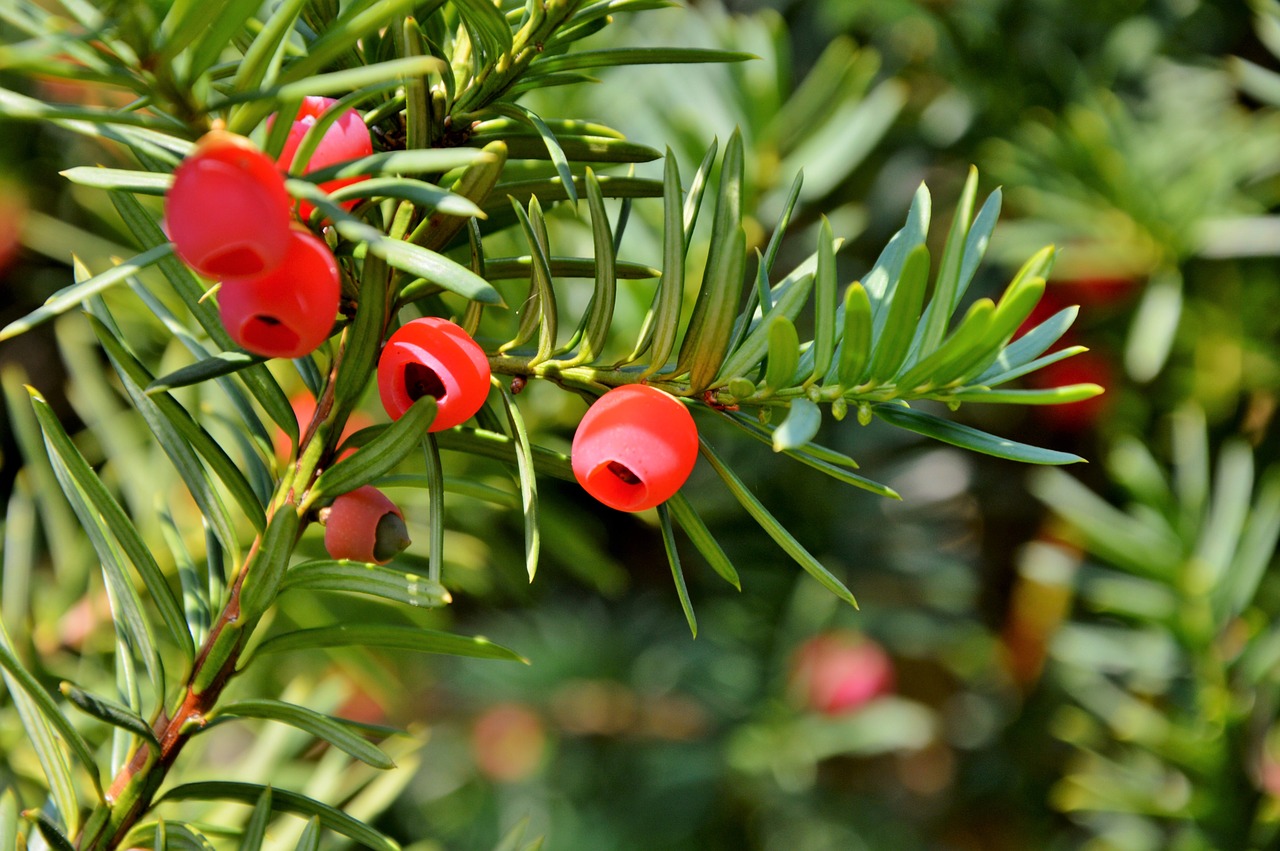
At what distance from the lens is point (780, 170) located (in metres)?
0.80

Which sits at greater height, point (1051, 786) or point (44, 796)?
point (44, 796)

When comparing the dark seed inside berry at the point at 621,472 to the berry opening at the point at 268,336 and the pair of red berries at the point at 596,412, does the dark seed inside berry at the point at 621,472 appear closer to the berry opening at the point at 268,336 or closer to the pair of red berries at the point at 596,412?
the pair of red berries at the point at 596,412

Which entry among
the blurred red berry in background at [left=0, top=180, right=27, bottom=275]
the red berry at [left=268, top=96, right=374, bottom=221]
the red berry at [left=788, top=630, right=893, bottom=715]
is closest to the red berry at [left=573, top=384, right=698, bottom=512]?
the red berry at [left=268, top=96, right=374, bottom=221]

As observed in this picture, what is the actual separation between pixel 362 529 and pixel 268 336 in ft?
0.29

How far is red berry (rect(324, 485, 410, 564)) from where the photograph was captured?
35 cm

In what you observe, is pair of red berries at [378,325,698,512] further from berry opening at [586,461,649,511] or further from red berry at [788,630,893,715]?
red berry at [788,630,893,715]

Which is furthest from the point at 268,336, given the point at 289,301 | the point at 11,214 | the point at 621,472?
the point at 11,214

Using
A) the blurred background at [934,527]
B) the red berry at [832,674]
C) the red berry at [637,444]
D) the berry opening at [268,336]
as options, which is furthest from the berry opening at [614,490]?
the red berry at [832,674]

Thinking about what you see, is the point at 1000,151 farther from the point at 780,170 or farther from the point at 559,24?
the point at 559,24

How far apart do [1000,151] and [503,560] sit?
594mm

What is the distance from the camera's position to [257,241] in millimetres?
247

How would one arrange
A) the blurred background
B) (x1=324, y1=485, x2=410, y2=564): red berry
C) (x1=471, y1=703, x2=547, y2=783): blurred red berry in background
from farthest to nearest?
(x1=471, y1=703, x2=547, y2=783): blurred red berry in background, the blurred background, (x1=324, y1=485, x2=410, y2=564): red berry

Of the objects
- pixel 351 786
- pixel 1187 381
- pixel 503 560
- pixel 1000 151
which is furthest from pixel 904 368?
pixel 1187 381

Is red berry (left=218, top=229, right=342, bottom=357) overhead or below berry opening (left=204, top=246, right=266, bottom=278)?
below
